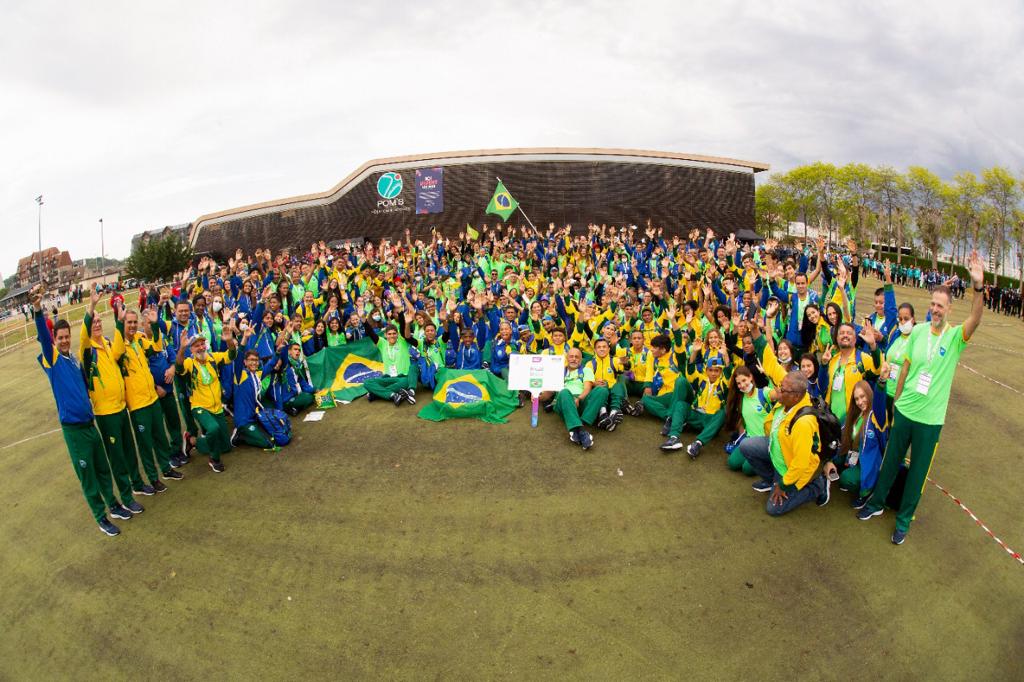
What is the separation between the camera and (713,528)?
5043 mm

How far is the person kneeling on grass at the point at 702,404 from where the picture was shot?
6.62 metres

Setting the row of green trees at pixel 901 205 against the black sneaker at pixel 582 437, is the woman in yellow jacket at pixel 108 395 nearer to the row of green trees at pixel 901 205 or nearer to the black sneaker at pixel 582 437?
the black sneaker at pixel 582 437

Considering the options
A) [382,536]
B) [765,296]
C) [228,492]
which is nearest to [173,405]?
[228,492]

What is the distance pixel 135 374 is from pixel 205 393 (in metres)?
0.99

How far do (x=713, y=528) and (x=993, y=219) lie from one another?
54.3 meters

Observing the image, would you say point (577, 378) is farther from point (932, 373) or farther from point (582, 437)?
point (932, 373)

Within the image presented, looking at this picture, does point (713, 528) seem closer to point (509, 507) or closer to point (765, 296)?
point (509, 507)

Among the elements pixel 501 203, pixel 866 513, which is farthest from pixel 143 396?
pixel 501 203

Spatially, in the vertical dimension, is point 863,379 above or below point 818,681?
above

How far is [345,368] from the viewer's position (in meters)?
9.35

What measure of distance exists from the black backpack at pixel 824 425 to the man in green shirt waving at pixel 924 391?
49cm

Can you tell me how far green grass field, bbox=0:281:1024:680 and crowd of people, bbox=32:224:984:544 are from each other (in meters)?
0.45

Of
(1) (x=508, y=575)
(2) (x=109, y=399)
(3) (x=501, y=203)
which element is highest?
(3) (x=501, y=203)

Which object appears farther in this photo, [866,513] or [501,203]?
[501,203]
